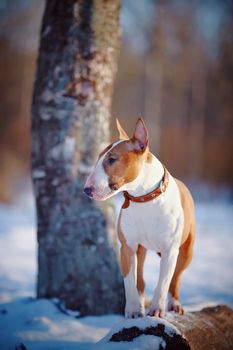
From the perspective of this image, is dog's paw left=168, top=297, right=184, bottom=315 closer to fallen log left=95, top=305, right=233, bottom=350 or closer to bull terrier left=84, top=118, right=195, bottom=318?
Answer: fallen log left=95, top=305, right=233, bottom=350

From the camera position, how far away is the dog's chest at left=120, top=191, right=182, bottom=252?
7.55ft

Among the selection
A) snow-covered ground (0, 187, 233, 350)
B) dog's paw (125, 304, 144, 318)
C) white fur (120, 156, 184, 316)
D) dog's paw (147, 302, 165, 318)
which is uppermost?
white fur (120, 156, 184, 316)

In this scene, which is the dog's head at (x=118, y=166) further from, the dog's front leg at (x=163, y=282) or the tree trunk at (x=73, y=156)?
the tree trunk at (x=73, y=156)

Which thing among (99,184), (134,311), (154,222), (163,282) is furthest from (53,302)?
(99,184)

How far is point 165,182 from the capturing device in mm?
2330

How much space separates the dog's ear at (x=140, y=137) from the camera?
2240 millimetres

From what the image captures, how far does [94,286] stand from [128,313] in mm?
1050

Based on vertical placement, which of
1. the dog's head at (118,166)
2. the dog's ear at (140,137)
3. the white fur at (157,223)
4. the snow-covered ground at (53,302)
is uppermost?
the dog's ear at (140,137)

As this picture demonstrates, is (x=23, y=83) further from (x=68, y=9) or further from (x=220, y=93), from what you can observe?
(x=68, y=9)

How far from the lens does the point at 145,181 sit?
229cm

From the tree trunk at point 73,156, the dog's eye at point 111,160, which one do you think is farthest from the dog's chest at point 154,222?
the tree trunk at point 73,156

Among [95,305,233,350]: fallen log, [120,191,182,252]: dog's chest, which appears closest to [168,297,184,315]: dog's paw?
[95,305,233,350]: fallen log

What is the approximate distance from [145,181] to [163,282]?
61 cm

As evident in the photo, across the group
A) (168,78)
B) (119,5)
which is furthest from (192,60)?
(119,5)
